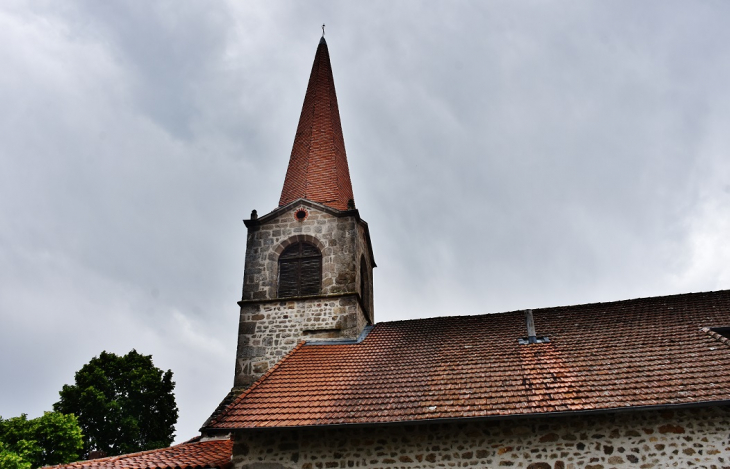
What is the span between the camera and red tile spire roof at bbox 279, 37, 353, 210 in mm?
14273

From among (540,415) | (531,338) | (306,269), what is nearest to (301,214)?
(306,269)

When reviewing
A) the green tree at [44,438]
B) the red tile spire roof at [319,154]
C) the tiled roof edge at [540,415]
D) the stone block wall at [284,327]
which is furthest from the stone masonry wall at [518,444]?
the green tree at [44,438]

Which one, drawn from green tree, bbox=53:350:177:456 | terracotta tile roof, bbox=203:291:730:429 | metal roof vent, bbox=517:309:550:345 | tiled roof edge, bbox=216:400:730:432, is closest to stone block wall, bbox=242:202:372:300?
terracotta tile roof, bbox=203:291:730:429

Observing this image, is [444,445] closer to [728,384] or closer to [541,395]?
[541,395]

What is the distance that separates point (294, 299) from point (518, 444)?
646 cm

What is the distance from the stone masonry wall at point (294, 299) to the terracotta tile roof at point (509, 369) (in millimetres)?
1060

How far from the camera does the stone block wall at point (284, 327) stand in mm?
12008

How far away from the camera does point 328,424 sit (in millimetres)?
7738

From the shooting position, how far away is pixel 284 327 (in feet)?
40.6

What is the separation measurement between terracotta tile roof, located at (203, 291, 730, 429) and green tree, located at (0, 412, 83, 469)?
11629mm

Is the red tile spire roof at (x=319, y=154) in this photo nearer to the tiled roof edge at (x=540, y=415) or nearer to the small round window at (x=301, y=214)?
the small round window at (x=301, y=214)

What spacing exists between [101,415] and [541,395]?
18192 mm

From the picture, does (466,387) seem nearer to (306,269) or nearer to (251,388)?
(251,388)

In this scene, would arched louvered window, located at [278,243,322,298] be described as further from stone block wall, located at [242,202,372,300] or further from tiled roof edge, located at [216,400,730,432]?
tiled roof edge, located at [216,400,730,432]
